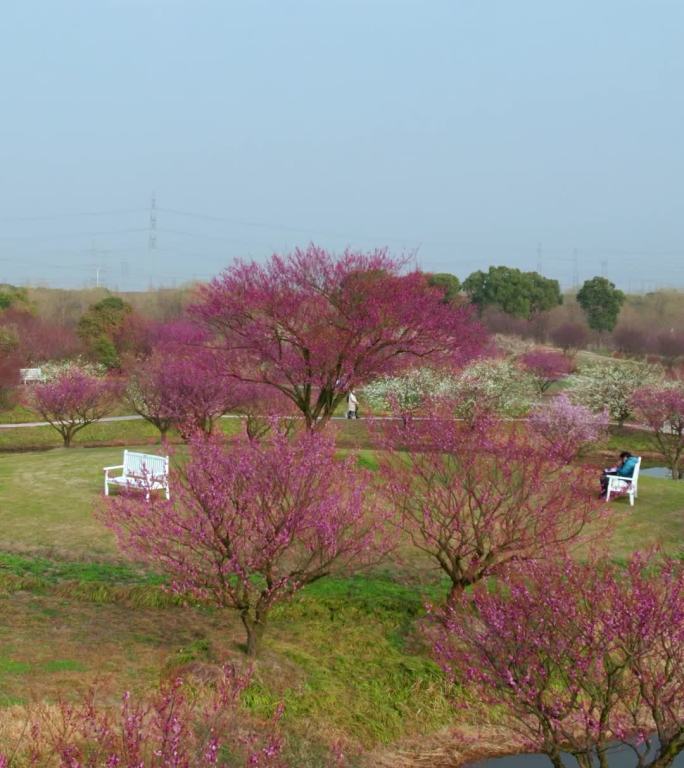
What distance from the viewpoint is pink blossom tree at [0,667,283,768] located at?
415 centimetres

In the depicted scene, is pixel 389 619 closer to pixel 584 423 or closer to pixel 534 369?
pixel 584 423

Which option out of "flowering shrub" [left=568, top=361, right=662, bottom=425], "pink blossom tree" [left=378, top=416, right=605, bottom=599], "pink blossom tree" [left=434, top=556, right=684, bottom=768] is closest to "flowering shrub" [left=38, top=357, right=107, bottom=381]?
"flowering shrub" [left=568, top=361, right=662, bottom=425]

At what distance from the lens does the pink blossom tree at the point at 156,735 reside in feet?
13.6

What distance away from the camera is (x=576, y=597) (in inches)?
259

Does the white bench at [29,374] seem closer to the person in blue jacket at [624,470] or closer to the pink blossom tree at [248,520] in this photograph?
the person in blue jacket at [624,470]

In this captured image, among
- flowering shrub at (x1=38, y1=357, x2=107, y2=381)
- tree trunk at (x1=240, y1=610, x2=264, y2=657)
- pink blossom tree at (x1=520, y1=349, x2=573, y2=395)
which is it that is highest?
pink blossom tree at (x1=520, y1=349, x2=573, y2=395)

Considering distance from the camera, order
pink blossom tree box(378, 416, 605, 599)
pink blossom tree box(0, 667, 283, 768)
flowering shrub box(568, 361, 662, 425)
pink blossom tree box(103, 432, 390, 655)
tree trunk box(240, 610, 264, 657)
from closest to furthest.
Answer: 1. pink blossom tree box(0, 667, 283, 768)
2. pink blossom tree box(103, 432, 390, 655)
3. tree trunk box(240, 610, 264, 657)
4. pink blossom tree box(378, 416, 605, 599)
5. flowering shrub box(568, 361, 662, 425)

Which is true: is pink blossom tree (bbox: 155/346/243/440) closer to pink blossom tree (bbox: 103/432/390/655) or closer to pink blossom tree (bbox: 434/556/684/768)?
pink blossom tree (bbox: 103/432/390/655)

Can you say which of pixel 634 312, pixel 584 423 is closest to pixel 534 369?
pixel 584 423

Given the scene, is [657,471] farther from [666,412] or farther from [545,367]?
[545,367]

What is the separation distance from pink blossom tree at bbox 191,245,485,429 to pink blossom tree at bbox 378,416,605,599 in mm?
5176

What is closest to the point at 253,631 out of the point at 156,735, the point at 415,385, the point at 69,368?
the point at 156,735

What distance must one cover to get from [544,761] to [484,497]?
2.76 m

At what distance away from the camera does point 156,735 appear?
6.11 metres
